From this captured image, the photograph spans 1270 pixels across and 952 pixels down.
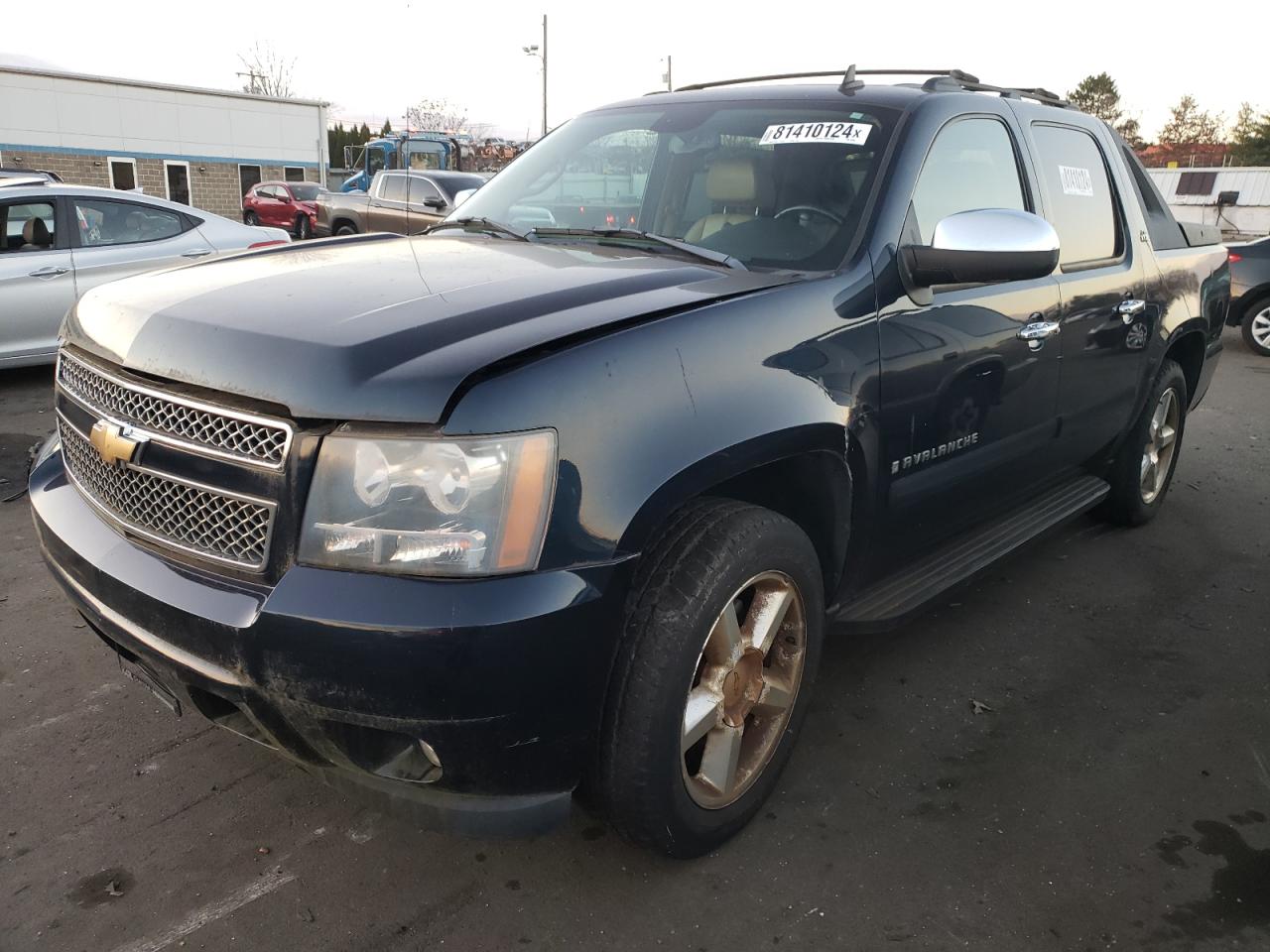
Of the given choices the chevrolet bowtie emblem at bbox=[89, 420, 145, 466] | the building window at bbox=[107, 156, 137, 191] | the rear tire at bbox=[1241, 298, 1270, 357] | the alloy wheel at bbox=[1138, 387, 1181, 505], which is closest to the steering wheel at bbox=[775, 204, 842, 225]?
the chevrolet bowtie emblem at bbox=[89, 420, 145, 466]

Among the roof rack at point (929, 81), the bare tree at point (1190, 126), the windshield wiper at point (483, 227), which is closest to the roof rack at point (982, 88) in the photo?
the roof rack at point (929, 81)

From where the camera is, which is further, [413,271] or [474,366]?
[413,271]

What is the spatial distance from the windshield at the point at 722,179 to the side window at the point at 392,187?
1383 cm

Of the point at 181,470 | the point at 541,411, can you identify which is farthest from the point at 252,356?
the point at 541,411

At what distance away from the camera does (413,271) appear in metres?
2.46

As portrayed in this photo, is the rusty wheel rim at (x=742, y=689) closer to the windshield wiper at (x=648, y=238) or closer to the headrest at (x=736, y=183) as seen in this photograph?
the windshield wiper at (x=648, y=238)

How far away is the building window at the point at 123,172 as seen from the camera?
30.4 meters

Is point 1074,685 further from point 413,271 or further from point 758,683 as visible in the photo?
point 413,271

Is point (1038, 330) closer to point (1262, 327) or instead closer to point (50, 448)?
point (50, 448)

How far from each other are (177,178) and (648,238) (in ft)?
113

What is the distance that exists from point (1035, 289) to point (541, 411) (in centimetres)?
216

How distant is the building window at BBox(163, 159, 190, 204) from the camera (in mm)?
31719

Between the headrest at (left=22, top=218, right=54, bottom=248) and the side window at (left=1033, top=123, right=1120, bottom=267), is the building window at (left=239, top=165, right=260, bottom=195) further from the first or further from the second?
the side window at (left=1033, top=123, right=1120, bottom=267)

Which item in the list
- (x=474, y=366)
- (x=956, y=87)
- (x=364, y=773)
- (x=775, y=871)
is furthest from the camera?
(x=956, y=87)
